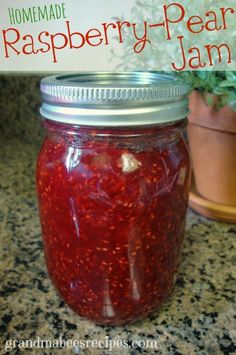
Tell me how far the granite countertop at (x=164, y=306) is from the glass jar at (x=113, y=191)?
0.03m

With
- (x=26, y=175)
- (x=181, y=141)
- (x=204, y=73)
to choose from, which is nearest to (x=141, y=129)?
(x=181, y=141)

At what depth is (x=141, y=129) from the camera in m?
0.38

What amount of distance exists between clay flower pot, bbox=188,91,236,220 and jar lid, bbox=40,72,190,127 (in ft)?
0.65

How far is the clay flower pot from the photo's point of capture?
584mm

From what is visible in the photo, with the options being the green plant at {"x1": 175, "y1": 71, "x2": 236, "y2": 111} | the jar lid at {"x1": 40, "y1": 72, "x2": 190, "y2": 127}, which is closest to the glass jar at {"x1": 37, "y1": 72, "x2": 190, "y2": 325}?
the jar lid at {"x1": 40, "y1": 72, "x2": 190, "y2": 127}

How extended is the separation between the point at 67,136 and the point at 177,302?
254mm

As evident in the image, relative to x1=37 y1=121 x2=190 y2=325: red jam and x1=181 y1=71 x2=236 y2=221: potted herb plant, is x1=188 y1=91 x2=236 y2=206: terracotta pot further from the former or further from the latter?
x1=37 y1=121 x2=190 y2=325: red jam

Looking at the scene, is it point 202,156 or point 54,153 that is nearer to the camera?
point 54,153

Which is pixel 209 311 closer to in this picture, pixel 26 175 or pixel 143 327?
pixel 143 327

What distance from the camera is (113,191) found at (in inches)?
15.1

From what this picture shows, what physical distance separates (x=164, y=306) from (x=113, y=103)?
27 centimetres

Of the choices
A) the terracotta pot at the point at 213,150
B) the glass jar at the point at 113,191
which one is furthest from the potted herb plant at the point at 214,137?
the glass jar at the point at 113,191

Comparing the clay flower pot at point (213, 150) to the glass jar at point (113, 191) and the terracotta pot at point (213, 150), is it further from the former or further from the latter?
the glass jar at point (113, 191)

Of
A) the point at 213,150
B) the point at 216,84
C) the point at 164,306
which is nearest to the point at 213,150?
the point at 213,150
